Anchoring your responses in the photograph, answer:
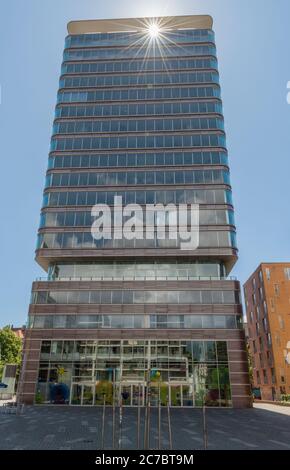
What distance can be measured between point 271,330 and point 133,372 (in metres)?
33.9

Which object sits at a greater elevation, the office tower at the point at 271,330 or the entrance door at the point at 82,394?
the office tower at the point at 271,330

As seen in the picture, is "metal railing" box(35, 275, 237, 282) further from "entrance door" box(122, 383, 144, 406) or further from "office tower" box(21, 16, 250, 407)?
"entrance door" box(122, 383, 144, 406)

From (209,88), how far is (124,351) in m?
41.7

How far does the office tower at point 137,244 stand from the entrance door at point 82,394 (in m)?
0.12

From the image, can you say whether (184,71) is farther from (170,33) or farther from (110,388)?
(110,388)

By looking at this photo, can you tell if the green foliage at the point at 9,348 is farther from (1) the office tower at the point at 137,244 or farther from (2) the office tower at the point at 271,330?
(2) the office tower at the point at 271,330

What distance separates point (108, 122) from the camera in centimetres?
5481

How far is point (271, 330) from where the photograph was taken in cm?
6397

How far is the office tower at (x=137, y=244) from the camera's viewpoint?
133 ft

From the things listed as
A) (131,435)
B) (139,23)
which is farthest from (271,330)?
(139,23)

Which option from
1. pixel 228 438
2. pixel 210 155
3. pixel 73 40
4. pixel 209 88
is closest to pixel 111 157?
pixel 210 155

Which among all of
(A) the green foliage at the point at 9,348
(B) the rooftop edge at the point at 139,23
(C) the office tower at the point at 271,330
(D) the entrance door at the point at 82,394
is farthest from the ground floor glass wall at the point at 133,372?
(B) the rooftop edge at the point at 139,23

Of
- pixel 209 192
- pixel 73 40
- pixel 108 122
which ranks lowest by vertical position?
pixel 209 192

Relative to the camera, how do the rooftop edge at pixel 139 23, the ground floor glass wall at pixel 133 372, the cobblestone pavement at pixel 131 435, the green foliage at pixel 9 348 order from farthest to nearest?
1. the green foliage at pixel 9 348
2. the rooftop edge at pixel 139 23
3. the ground floor glass wall at pixel 133 372
4. the cobblestone pavement at pixel 131 435
